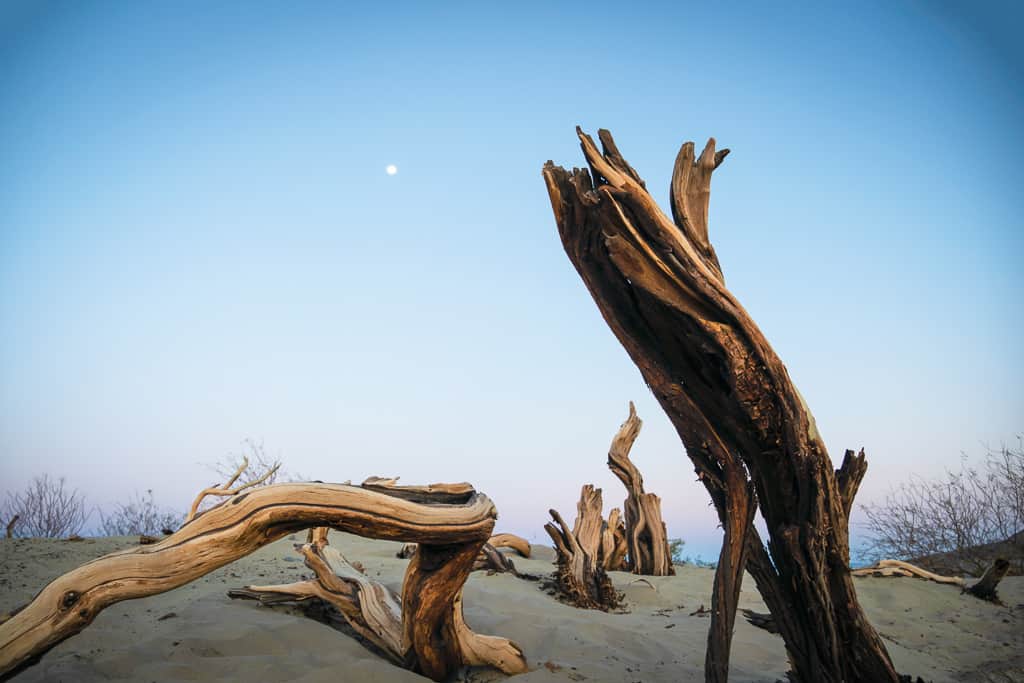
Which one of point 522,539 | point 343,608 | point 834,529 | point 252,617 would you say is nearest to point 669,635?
point 834,529

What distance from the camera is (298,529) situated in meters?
2.93

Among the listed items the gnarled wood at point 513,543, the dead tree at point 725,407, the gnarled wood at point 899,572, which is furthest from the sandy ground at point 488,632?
the gnarled wood at point 513,543

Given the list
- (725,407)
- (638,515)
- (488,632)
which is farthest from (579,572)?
(725,407)

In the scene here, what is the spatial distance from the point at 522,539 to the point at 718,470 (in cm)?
789

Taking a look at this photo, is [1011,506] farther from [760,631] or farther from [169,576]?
[169,576]

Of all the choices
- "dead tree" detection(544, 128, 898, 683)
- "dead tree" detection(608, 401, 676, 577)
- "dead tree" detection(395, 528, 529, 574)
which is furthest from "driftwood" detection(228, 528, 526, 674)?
"dead tree" detection(608, 401, 676, 577)

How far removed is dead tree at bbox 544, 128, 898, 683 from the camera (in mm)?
3250

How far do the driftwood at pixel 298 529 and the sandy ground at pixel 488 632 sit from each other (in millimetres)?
279

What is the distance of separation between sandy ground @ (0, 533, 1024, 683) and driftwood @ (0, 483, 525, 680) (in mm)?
279

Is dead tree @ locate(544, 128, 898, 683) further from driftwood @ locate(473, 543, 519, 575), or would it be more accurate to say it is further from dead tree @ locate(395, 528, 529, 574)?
driftwood @ locate(473, 543, 519, 575)

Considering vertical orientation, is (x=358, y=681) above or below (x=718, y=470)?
below

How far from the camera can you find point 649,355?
351 cm

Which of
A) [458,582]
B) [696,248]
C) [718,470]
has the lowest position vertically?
[458,582]

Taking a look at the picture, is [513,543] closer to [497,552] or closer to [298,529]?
[497,552]
